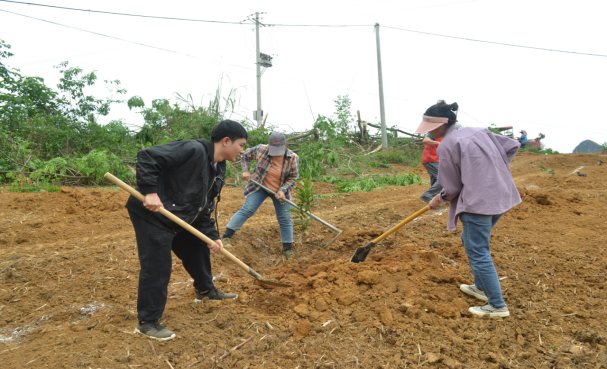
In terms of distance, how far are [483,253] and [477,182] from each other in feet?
1.87

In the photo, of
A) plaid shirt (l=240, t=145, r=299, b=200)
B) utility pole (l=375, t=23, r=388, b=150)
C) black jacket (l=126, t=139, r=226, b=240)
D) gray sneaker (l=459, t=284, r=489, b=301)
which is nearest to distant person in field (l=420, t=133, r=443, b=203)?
plaid shirt (l=240, t=145, r=299, b=200)

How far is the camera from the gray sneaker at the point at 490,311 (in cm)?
310

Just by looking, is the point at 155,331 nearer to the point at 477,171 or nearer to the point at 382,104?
the point at 477,171

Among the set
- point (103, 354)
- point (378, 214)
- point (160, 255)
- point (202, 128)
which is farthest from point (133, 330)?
point (202, 128)

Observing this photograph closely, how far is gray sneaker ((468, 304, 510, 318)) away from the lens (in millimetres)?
3096

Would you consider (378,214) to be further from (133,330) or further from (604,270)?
(133,330)

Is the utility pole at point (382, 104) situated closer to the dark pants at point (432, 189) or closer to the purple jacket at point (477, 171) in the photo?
the dark pants at point (432, 189)

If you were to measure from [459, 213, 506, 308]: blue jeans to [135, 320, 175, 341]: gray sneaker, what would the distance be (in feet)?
7.90

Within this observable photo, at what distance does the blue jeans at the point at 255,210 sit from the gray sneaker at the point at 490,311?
2.81 metres

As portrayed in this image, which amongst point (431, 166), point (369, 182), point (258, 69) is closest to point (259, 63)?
point (258, 69)

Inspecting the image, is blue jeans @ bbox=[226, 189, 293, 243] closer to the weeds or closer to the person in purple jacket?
the person in purple jacket

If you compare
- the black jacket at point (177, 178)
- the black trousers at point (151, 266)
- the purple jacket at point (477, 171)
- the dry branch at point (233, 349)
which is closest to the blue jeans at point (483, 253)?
the purple jacket at point (477, 171)

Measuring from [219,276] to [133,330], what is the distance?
1527mm

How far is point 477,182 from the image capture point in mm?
3021
